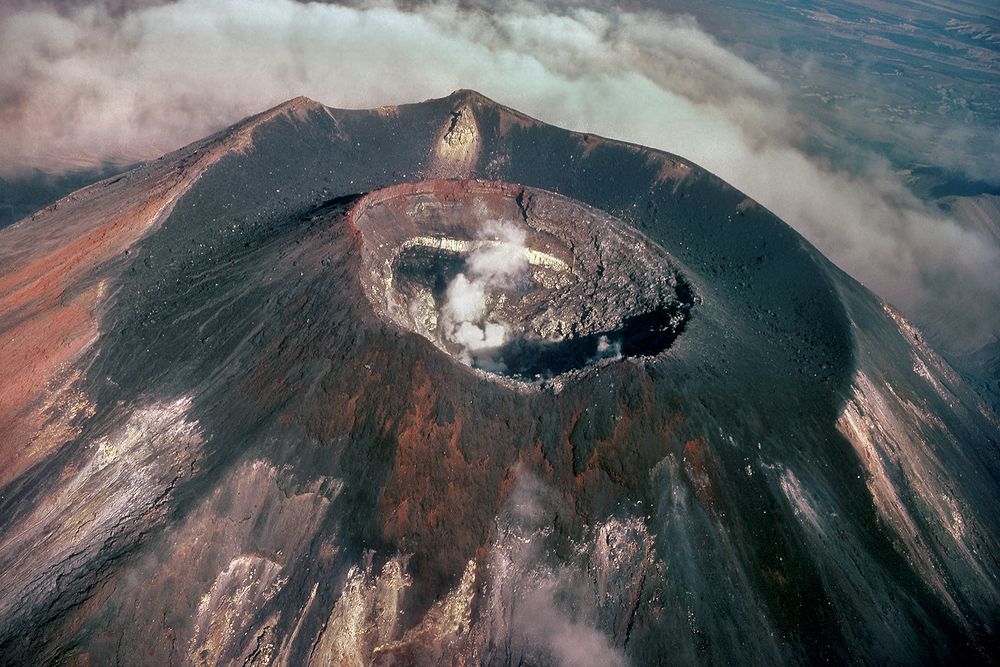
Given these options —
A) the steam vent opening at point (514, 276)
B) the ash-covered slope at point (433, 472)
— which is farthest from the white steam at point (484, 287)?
the ash-covered slope at point (433, 472)

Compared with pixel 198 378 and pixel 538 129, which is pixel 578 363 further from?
pixel 538 129

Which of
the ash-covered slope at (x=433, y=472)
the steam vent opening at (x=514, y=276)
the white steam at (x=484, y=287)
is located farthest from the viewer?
the white steam at (x=484, y=287)

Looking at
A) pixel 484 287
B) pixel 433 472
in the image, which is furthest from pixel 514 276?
pixel 433 472

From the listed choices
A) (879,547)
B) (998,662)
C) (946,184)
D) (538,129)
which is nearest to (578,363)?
(879,547)

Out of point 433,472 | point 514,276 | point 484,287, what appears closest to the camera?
point 433,472

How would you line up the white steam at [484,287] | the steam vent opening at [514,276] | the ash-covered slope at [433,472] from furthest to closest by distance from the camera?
the white steam at [484,287]
the steam vent opening at [514,276]
the ash-covered slope at [433,472]

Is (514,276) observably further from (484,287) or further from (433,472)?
(433,472)

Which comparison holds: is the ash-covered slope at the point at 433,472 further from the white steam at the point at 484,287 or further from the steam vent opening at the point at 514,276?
the white steam at the point at 484,287

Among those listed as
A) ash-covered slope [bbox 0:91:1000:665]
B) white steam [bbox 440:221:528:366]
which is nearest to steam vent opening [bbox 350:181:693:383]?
white steam [bbox 440:221:528:366]
